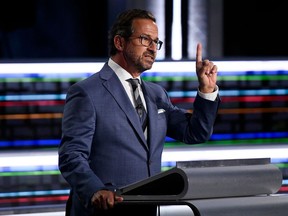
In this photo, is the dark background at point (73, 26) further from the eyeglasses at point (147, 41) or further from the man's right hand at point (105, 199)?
the man's right hand at point (105, 199)

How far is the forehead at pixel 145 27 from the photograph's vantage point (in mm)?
1981

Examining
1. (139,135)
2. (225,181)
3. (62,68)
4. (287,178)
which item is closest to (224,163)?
(225,181)

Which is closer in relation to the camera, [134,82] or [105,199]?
[105,199]

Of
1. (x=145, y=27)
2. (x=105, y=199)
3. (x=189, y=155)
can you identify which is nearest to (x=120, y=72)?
(x=145, y=27)

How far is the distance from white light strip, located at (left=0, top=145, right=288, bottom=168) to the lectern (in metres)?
1.38

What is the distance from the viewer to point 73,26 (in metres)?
3.19

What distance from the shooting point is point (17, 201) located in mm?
3006

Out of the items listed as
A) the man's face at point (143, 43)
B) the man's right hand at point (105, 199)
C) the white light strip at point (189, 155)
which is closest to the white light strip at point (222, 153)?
the white light strip at point (189, 155)

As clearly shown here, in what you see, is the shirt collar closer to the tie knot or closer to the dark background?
the tie knot

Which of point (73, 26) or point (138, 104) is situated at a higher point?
point (73, 26)

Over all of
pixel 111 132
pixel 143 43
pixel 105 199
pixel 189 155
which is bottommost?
pixel 189 155

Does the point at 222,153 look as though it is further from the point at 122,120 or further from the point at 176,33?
the point at 122,120

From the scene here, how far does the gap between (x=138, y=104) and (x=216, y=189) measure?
52 centimetres

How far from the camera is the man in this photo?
75.0 inches
